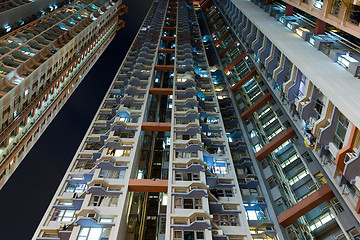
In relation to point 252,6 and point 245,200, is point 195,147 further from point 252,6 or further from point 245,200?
point 252,6

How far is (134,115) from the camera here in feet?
144

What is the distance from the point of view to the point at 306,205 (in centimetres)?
2809

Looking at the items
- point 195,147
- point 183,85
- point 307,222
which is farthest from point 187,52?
point 307,222

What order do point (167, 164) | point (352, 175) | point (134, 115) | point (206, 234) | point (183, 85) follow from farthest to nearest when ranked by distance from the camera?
point (183, 85), point (134, 115), point (167, 164), point (206, 234), point (352, 175)

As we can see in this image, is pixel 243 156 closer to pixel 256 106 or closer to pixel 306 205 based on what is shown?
pixel 256 106

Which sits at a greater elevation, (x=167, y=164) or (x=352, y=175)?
(x=352, y=175)

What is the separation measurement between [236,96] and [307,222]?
29.0 meters

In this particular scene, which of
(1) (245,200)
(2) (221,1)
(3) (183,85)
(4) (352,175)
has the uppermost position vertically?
(2) (221,1)

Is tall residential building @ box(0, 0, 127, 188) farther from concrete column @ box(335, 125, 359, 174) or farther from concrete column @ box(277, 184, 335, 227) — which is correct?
concrete column @ box(335, 125, 359, 174)

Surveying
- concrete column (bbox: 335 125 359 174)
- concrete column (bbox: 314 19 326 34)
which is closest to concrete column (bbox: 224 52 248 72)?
concrete column (bbox: 314 19 326 34)

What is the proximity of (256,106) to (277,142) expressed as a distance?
10.1 m

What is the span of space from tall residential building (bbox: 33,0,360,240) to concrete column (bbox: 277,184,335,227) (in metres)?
0.11

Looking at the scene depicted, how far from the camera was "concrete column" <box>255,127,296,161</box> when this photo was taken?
35.6 metres

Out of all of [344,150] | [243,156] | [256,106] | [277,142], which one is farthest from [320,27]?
[243,156]
